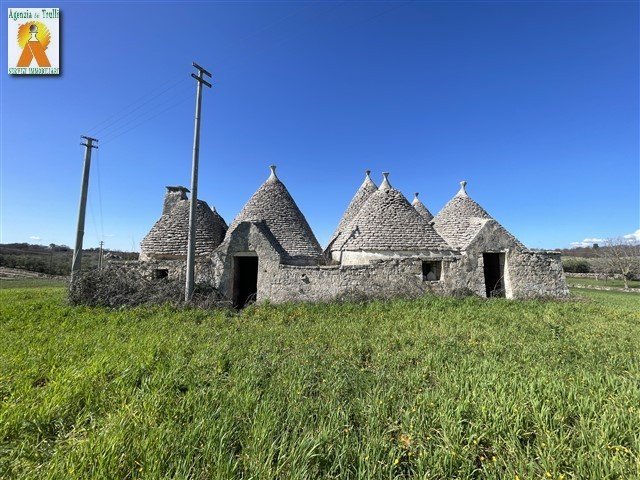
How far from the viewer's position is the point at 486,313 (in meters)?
7.10

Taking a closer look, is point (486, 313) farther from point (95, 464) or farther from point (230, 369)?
point (95, 464)

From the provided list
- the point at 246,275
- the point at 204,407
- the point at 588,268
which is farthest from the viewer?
the point at 588,268

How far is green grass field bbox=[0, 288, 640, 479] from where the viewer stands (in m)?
1.95

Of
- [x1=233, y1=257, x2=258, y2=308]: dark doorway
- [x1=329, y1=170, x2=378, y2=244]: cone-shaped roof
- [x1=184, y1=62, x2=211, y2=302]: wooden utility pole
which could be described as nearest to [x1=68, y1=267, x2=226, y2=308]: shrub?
[x1=184, y1=62, x2=211, y2=302]: wooden utility pole

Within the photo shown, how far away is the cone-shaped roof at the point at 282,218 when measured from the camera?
11.5m

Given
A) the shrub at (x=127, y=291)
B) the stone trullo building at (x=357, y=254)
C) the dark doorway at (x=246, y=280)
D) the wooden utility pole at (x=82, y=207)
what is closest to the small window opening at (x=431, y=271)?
the stone trullo building at (x=357, y=254)

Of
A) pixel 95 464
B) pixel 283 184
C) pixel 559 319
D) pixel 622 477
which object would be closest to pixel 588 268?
pixel 559 319

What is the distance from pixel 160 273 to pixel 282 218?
5.21 m

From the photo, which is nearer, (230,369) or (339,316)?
(230,369)

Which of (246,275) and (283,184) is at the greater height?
(283,184)

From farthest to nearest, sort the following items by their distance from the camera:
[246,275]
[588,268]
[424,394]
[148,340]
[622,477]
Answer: [588,268] → [246,275] → [148,340] → [424,394] → [622,477]

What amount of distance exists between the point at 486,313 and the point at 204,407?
7.13m

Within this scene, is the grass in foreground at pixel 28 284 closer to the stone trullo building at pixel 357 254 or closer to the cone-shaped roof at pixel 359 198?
the stone trullo building at pixel 357 254

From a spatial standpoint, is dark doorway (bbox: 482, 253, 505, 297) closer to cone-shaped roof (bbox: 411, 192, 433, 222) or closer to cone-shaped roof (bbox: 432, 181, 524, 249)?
cone-shaped roof (bbox: 432, 181, 524, 249)
